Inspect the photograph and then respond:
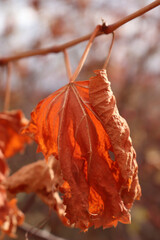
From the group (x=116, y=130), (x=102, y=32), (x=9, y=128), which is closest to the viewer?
(x=116, y=130)

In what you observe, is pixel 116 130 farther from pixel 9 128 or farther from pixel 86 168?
pixel 9 128

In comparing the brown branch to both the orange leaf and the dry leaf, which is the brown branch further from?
the orange leaf

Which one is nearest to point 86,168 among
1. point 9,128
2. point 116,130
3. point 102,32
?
point 116,130

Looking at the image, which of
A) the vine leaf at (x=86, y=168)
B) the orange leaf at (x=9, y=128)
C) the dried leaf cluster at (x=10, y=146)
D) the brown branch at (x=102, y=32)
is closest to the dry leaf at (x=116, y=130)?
the vine leaf at (x=86, y=168)

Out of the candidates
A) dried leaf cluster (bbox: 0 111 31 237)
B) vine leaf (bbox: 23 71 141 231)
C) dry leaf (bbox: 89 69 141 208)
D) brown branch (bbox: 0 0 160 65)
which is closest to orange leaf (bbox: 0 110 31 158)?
dried leaf cluster (bbox: 0 111 31 237)

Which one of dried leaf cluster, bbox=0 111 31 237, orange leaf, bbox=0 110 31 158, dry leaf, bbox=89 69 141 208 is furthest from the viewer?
orange leaf, bbox=0 110 31 158

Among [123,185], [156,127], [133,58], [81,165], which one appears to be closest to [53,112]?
[81,165]

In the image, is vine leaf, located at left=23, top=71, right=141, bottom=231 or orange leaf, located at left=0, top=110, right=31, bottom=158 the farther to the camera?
orange leaf, located at left=0, top=110, right=31, bottom=158

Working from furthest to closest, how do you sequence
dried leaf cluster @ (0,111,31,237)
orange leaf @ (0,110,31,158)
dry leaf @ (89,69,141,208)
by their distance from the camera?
orange leaf @ (0,110,31,158), dried leaf cluster @ (0,111,31,237), dry leaf @ (89,69,141,208)

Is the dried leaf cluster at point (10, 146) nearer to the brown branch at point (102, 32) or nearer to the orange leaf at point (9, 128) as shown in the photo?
the orange leaf at point (9, 128)
